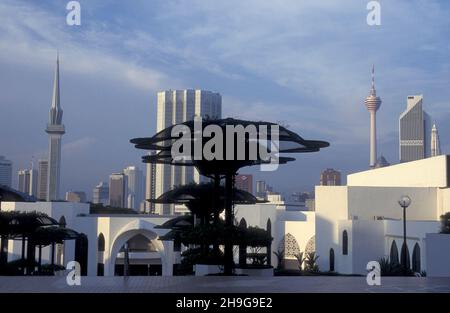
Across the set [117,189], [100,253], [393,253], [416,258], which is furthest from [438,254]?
[117,189]

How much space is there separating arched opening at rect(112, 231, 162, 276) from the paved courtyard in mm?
29100

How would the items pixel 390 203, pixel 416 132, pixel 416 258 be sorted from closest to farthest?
pixel 416 258
pixel 390 203
pixel 416 132

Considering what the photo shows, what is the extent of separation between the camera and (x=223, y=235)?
15.2 metres

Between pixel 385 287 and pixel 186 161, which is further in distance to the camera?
pixel 186 161

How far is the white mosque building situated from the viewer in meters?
29.9

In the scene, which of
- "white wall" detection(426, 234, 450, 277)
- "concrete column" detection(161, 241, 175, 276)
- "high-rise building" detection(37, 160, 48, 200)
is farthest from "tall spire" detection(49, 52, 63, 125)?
"white wall" detection(426, 234, 450, 277)

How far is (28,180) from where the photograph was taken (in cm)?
11950

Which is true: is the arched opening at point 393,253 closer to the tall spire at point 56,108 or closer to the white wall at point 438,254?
the white wall at point 438,254

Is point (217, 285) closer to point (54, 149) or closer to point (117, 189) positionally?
point (54, 149)

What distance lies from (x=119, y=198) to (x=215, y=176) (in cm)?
9945

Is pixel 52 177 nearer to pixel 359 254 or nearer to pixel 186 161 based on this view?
pixel 359 254

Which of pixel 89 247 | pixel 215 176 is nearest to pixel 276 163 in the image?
pixel 215 176

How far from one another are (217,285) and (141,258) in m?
32.0


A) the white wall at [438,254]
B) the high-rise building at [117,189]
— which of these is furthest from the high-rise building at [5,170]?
the white wall at [438,254]
